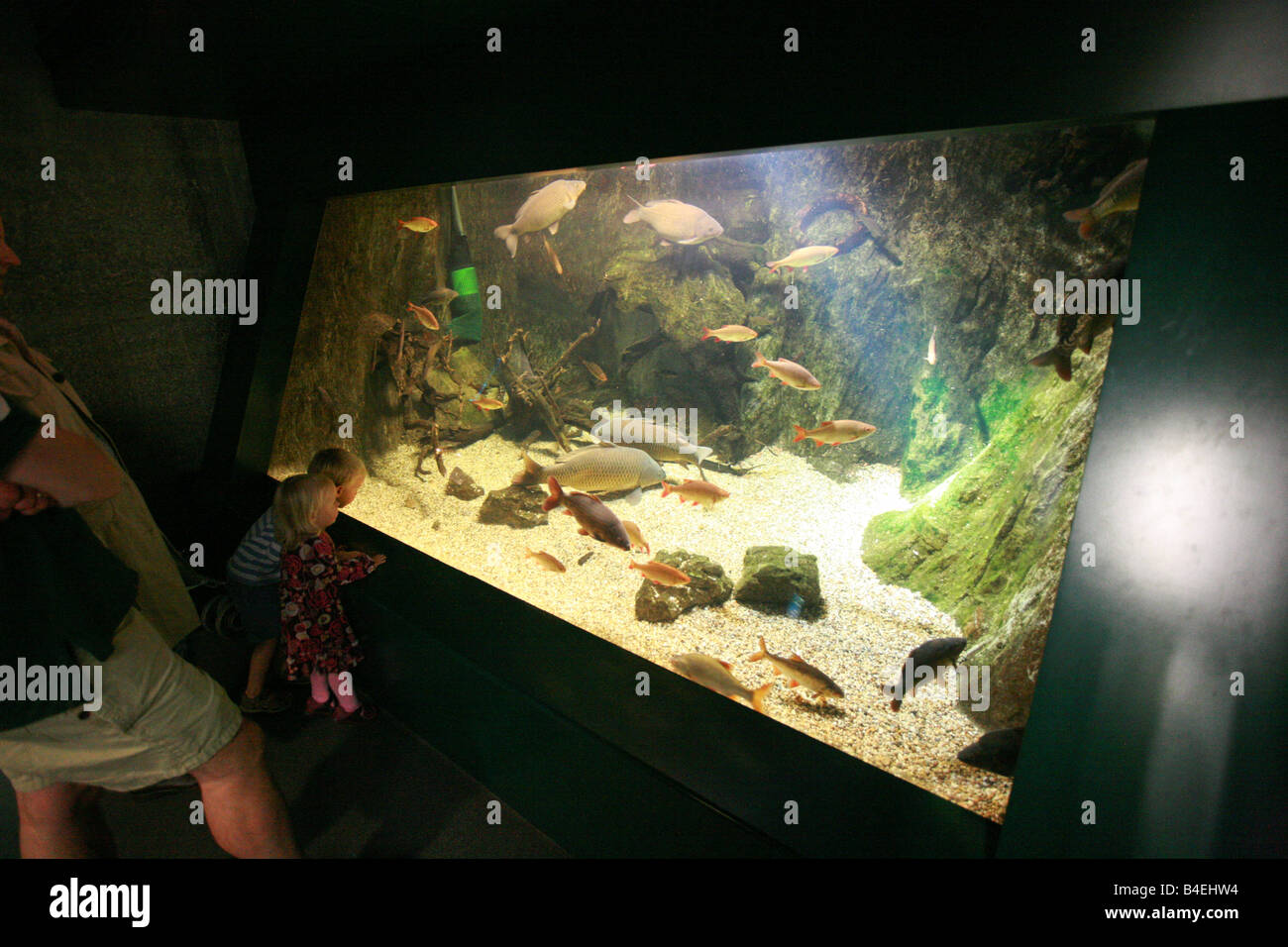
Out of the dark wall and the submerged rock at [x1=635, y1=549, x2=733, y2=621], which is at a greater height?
the dark wall

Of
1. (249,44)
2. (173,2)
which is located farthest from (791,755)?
(249,44)

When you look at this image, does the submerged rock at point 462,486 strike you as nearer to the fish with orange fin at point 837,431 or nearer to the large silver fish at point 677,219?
the large silver fish at point 677,219

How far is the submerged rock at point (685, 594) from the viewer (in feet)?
7.75

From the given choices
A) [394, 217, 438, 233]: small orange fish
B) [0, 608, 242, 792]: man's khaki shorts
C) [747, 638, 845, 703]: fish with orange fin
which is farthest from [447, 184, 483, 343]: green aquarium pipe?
[747, 638, 845, 703]: fish with orange fin

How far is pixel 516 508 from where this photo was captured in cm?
311

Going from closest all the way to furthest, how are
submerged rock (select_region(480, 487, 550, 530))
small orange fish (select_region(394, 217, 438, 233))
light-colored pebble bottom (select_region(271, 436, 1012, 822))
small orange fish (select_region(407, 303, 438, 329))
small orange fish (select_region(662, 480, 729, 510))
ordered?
light-colored pebble bottom (select_region(271, 436, 1012, 822))
small orange fish (select_region(662, 480, 729, 510))
submerged rock (select_region(480, 487, 550, 530))
small orange fish (select_region(394, 217, 438, 233))
small orange fish (select_region(407, 303, 438, 329))

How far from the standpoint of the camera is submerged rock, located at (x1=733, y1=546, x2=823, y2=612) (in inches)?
89.4

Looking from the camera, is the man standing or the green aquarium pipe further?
the green aquarium pipe

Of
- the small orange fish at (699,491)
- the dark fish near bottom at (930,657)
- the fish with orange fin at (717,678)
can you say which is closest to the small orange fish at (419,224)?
the small orange fish at (699,491)

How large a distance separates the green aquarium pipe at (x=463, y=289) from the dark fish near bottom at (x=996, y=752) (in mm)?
3300

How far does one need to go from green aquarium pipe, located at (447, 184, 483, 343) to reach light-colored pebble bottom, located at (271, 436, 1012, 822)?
792 millimetres

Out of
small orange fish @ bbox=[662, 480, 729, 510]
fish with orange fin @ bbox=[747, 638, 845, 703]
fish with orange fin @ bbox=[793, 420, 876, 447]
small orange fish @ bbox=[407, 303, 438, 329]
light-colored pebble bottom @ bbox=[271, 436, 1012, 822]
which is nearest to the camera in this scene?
light-colored pebble bottom @ bbox=[271, 436, 1012, 822]

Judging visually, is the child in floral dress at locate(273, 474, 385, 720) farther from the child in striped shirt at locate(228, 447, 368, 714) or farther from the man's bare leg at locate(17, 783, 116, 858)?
the man's bare leg at locate(17, 783, 116, 858)

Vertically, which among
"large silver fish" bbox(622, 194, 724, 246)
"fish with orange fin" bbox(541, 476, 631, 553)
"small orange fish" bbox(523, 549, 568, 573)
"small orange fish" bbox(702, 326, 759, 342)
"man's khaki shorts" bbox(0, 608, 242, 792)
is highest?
"large silver fish" bbox(622, 194, 724, 246)
